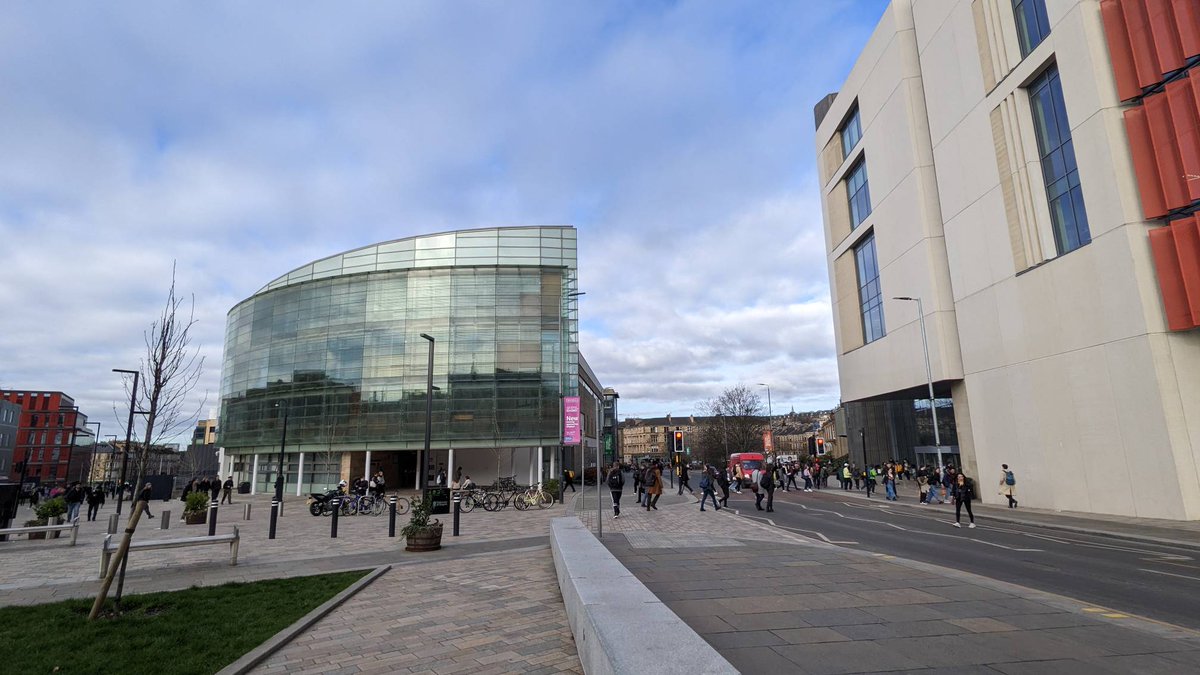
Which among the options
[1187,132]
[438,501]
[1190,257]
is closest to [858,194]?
Result: [1187,132]

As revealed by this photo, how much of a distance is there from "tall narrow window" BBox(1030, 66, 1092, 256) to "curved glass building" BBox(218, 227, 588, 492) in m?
27.5

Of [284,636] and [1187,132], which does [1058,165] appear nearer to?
[1187,132]

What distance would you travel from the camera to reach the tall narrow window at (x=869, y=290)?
1457 inches

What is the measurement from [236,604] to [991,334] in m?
29.0

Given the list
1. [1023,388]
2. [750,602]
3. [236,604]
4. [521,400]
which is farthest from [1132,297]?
[521,400]

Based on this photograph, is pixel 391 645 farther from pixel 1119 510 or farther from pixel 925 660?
pixel 1119 510

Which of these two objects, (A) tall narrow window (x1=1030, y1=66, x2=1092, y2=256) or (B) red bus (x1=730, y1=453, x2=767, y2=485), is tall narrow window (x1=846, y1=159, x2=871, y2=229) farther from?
(B) red bus (x1=730, y1=453, x2=767, y2=485)

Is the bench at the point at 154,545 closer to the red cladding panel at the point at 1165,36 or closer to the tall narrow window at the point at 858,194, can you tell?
the red cladding panel at the point at 1165,36

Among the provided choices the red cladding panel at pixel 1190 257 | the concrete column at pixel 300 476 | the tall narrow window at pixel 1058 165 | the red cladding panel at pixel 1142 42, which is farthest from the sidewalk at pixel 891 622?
the concrete column at pixel 300 476

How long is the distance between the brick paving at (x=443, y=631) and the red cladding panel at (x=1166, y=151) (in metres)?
22.5

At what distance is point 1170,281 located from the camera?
60.1ft

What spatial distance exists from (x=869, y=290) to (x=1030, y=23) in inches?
684

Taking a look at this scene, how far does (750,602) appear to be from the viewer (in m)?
7.06

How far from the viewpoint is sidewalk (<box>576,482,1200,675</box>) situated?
4820mm
